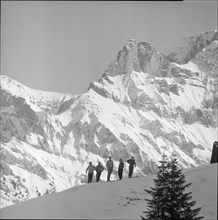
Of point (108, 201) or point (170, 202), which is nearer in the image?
point (170, 202)

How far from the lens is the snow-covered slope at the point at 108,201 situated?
23.7 m

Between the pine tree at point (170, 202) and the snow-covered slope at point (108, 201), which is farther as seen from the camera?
the snow-covered slope at point (108, 201)

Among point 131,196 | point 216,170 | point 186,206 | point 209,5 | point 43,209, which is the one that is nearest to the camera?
point 209,5

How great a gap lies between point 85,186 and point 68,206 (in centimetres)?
402

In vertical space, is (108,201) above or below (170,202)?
above

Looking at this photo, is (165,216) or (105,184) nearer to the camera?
(165,216)

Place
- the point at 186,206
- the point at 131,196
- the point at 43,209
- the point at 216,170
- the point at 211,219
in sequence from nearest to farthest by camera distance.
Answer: the point at 186,206
the point at 211,219
the point at 43,209
the point at 131,196
the point at 216,170

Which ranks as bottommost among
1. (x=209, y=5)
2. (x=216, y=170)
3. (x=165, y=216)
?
(x=165, y=216)

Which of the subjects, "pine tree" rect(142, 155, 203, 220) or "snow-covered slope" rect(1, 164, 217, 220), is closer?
"pine tree" rect(142, 155, 203, 220)

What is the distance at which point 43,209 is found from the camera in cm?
2445

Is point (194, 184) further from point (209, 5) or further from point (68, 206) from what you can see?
point (209, 5)

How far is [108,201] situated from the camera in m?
25.7

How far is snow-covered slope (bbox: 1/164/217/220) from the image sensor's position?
2366 centimetres

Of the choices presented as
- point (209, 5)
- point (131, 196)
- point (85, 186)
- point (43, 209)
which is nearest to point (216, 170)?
point (131, 196)
